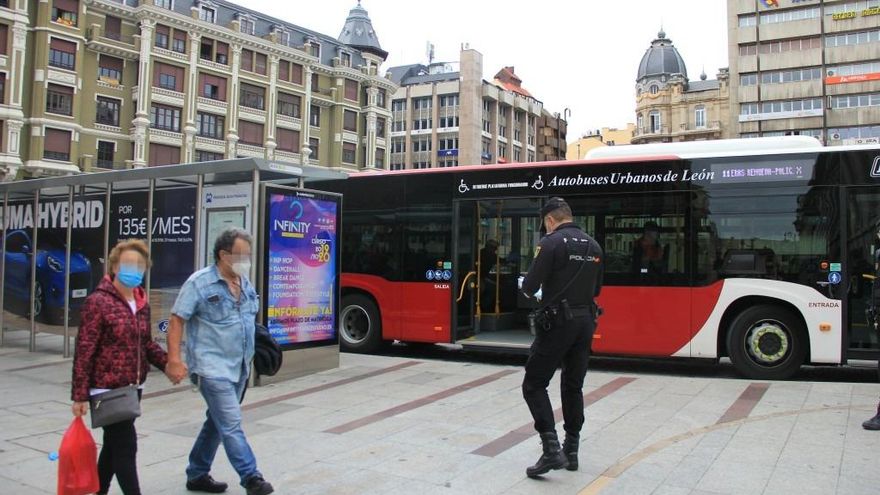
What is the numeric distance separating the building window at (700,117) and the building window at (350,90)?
4555cm

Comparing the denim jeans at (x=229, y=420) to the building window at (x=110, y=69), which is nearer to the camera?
the denim jeans at (x=229, y=420)

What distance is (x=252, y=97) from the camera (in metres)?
59.1

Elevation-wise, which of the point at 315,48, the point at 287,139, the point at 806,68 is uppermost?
the point at 315,48

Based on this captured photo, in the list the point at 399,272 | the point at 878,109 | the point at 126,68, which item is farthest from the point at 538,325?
the point at 878,109

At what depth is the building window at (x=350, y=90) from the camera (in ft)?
226

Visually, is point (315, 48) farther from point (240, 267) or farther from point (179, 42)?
point (240, 267)

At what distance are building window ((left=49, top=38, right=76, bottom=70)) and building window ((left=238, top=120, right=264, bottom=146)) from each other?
45.5 ft

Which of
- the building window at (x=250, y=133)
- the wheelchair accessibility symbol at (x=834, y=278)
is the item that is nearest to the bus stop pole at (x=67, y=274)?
the wheelchair accessibility symbol at (x=834, y=278)

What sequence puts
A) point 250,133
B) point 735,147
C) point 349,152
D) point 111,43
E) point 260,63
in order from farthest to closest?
point 349,152 → point 260,63 → point 250,133 → point 111,43 → point 735,147

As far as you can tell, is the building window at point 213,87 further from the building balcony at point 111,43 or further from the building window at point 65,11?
the building window at point 65,11

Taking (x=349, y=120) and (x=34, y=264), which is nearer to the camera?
(x=34, y=264)

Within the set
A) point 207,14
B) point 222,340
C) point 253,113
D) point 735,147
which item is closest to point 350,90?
point 253,113

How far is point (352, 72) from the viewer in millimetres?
68875

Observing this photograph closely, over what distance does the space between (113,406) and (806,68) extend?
78385mm
